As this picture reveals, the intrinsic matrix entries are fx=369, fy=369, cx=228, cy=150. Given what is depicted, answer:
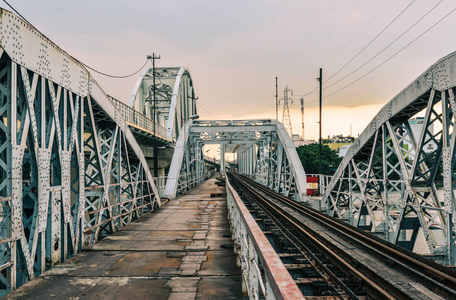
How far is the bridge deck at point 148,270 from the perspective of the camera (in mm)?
5918

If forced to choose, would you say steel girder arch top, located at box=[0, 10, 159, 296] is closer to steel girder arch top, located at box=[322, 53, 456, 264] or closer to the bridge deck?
the bridge deck

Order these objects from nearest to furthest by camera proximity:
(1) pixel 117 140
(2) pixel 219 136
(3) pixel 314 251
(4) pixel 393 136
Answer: (3) pixel 314 251, (4) pixel 393 136, (1) pixel 117 140, (2) pixel 219 136

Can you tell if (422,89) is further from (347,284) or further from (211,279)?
(211,279)

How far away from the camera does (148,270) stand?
287 inches

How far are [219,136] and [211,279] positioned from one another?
37928 mm

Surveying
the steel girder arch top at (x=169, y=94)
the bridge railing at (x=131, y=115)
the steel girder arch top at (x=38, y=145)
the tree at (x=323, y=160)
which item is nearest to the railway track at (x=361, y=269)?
the steel girder arch top at (x=38, y=145)

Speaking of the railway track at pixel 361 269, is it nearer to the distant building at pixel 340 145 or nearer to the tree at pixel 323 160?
the tree at pixel 323 160

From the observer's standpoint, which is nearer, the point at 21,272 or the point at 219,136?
the point at 21,272

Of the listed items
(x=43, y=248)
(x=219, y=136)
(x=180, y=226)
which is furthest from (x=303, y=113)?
(x=43, y=248)

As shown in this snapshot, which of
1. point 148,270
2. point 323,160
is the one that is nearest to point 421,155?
point 148,270

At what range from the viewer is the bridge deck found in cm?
592

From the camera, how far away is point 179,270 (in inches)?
284

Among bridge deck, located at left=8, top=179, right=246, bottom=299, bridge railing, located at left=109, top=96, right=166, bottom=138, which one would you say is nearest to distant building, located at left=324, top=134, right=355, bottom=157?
bridge railing, located at left=109, top=96, right=166, bottom=138

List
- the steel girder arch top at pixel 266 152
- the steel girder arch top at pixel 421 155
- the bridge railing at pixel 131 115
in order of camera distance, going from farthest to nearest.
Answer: the steel girder arch top at pixel 266 152, the bridge railing at pixel 131 115, the steel girder arch top at pixel 421 155
